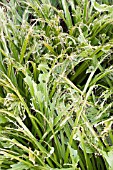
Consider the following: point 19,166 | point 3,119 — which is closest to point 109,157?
point 19,166

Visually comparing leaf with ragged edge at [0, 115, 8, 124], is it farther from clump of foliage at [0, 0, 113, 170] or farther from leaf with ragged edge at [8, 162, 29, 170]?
leaf with ragged edge at [8, 162, 29, 170]

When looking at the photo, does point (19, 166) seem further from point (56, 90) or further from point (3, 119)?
point (56, 90)

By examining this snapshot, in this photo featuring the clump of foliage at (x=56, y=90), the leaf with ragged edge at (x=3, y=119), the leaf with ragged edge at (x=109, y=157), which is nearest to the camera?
the leaf with ragged edge at (x=109, y=157)

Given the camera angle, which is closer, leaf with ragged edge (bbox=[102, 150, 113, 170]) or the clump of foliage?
leaf with ragged edge (bbox=[102, 150, 113, 170])

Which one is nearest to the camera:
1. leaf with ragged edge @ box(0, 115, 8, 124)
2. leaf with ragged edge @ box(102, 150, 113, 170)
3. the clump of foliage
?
leaf with ragged edge @ box(102, 150, 113, 170)

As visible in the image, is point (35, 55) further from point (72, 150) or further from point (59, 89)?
point (72, 150)

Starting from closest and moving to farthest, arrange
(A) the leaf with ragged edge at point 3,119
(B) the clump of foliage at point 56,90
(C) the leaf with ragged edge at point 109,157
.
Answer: (C) the leaf with ragged edge at point 109,157
(B) the clump of foliage at point 56,90
(A) the leaf with ragged edge at point 3,119

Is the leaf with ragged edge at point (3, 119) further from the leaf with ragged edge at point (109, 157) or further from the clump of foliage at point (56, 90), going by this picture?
the leaf with ragged edge at point (109, 157)

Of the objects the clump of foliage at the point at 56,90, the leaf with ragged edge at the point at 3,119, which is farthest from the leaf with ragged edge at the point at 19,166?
the leaf with ragged edge at the point at 3,119

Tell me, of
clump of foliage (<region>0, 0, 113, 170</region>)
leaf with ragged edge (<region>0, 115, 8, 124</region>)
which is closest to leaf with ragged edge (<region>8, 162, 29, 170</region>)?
clump of foliage (<region>0, 0, 113, 170</region>)
